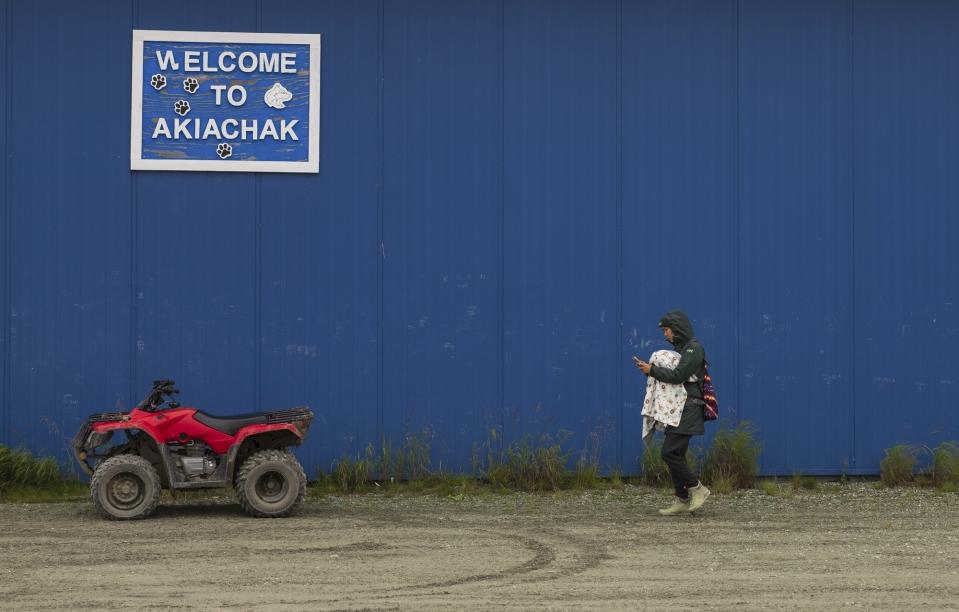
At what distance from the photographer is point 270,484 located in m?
12.4

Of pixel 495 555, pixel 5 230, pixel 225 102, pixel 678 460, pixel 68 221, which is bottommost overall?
pixel 495 555

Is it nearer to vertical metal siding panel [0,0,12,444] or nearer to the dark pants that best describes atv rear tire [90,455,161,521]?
vertical metal siding panel [0,0,12,444]

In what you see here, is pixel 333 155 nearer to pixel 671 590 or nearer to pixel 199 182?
A: pixel 199 182

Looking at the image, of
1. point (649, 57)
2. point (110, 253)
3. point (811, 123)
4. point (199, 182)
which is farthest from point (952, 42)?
point (110, 253)

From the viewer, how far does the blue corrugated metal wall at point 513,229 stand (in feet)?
47.2

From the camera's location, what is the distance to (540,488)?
14344 mm

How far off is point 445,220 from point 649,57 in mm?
2952

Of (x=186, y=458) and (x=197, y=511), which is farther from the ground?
(x=186, y=458)

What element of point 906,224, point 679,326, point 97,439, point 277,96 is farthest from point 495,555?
point 906,224

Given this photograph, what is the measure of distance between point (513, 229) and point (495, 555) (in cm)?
521

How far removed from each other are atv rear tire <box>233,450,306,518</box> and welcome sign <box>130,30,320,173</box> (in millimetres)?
3668

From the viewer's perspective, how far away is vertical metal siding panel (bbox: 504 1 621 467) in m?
14.8

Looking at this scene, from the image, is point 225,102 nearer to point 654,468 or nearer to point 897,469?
point 654,468

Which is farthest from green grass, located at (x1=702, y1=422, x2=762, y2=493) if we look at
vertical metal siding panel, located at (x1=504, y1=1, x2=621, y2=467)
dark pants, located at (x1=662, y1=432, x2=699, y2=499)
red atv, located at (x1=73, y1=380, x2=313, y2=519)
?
red atv, located at (x1=73, y1=380, x2=313, y2=519)
